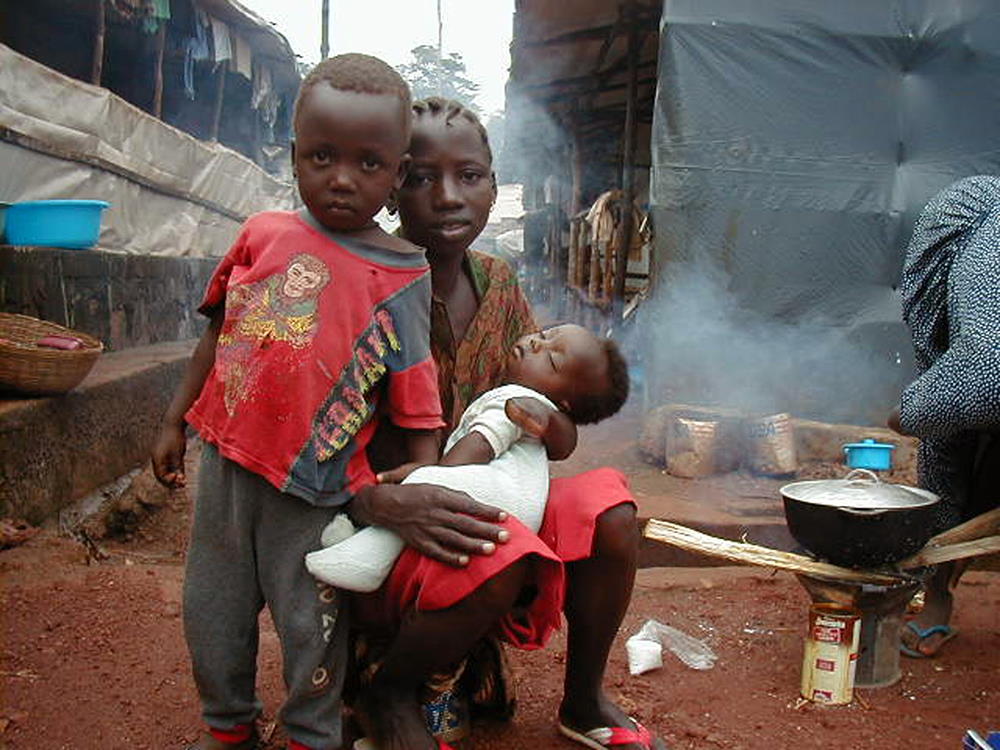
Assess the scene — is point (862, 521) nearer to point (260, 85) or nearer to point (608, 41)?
point (608, 41)

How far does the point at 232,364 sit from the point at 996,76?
535 cm

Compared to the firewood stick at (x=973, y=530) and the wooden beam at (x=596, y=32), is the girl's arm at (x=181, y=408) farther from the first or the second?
the wooden beam at (x=596, y=32)

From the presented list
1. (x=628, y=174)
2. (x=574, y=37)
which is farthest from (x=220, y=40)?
(x=628, y=174)

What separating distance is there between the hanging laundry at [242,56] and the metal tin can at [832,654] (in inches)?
408

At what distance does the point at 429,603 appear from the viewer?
5.52 ft

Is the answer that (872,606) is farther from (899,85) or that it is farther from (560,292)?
(560,292)

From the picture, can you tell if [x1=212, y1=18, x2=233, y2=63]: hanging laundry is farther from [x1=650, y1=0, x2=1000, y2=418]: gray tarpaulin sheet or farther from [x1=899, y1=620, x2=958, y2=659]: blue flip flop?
[x1=899, y1=620, x2=958, y2=659]: blue flip flop

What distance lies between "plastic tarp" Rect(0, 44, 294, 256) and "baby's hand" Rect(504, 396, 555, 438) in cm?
511

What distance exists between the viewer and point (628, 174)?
8656 millimetres

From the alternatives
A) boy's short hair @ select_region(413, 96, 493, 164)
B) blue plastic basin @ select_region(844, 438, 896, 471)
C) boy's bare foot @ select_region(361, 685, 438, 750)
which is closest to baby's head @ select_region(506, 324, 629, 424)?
boy's short hair @ select_region(413, 96, 493, 164)

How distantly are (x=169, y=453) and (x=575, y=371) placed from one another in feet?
2.90

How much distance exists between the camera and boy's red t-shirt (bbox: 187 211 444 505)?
5.52 ft

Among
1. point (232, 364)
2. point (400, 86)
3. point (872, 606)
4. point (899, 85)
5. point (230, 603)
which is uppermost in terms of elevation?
→ point (899, 85)

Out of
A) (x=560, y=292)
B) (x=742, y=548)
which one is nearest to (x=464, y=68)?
(x=560, y=292)
